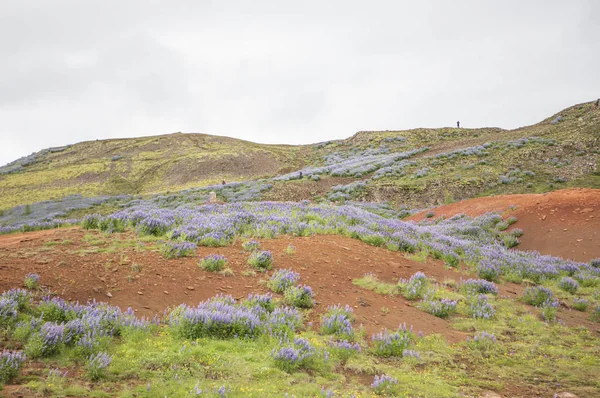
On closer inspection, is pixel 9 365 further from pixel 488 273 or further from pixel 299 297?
pixel 488 273

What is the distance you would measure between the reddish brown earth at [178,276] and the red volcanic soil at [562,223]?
23.3 ft

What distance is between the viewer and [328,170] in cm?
4650

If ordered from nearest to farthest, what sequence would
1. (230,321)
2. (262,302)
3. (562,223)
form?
(230,321)
(262,302)
(562,223)

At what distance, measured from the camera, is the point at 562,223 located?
56.8ft

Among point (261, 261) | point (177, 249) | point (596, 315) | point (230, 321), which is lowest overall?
point (596, 315)

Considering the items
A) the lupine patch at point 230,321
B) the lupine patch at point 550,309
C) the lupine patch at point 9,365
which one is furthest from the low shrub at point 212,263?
the lupine patch at point 550,309

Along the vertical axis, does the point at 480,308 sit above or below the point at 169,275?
below

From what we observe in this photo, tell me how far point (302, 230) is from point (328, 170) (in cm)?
3451

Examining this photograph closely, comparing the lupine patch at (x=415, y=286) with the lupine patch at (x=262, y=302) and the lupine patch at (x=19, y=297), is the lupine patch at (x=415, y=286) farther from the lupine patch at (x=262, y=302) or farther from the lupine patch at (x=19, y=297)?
the lupine patch at (x=19, y=297)

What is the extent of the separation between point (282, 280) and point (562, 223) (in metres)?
16.0

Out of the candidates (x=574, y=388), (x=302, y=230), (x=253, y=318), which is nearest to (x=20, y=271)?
(x=253, y=318)

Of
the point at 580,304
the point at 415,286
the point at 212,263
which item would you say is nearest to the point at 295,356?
the point at 212,263

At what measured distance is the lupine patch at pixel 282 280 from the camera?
7855mm

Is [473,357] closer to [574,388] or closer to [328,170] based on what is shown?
[574,388]
